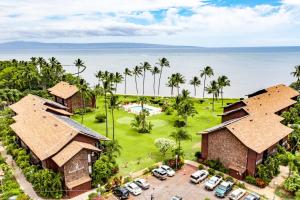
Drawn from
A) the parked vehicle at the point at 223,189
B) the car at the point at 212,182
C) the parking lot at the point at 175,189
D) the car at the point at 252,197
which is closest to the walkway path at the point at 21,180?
the parking lot at the point at 175,189

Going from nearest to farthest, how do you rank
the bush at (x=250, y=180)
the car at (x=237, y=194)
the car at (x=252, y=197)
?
the car at (x=252, y=197) < the car at (x=237, y=194) < the bush at (x=250, y=180)

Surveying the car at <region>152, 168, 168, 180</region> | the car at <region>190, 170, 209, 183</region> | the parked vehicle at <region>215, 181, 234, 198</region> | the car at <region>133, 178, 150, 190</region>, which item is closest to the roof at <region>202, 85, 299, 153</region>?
the parked vehicle at <region>215, 181, 234, 198</region>

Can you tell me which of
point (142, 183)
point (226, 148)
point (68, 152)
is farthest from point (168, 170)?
point (68, 152)

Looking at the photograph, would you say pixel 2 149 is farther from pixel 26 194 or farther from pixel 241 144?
pixel 241 144

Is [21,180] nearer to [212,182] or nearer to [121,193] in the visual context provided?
[121,193]

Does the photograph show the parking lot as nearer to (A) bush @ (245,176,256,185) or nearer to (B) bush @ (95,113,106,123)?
(A) bush @ (245,176,256,185)

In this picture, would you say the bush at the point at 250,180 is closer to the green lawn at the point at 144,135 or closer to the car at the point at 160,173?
the green lawn at the point at 144,135

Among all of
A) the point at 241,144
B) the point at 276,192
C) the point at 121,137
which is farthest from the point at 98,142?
the point at 276,192
